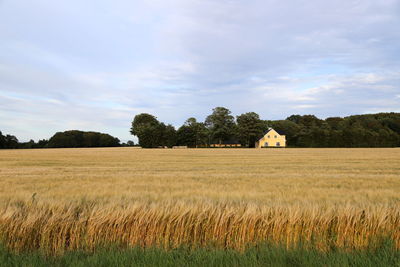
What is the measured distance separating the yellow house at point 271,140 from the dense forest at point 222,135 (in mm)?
2074

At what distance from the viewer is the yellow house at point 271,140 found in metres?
87.2

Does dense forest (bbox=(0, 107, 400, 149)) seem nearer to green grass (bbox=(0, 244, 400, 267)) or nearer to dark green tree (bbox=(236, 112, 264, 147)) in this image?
dark green tree (bbox=(236, 112, 264, 147))

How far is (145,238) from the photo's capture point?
195 inches

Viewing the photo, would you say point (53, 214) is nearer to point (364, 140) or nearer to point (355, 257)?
point (355, 257)

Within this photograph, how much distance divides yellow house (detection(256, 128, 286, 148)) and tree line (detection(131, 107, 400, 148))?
1.97 m

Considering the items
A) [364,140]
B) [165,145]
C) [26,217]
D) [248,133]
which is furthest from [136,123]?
[26,217]

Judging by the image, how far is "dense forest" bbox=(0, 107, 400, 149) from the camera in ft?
224

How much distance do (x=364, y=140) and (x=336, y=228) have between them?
2858 inches

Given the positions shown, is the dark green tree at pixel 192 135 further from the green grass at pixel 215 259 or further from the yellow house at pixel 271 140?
the green grass at pixel 215 259

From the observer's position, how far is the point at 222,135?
92.6 m

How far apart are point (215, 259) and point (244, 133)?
82139 mm

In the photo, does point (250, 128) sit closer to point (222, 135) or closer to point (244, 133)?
point (244, 133)

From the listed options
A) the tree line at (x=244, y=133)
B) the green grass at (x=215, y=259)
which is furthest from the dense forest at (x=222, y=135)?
the green grass at (x=215, y=259)

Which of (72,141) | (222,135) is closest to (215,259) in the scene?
(222,135)
